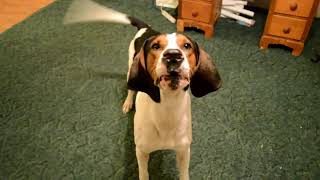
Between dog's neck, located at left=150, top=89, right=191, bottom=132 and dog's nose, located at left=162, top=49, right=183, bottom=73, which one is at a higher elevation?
dog's nose, located at left=162, top=49, right=183, bottom=73

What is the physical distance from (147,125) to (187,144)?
178 mm

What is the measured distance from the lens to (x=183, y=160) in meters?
1.33

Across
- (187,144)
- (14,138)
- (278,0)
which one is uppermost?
(278,0)

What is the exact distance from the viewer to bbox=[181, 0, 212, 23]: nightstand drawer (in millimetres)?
2318

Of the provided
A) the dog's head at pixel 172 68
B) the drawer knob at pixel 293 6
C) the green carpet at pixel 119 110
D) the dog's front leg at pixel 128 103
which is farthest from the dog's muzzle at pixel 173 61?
the drawer knob at pixel 293 6

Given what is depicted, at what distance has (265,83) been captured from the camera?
6.64 ft

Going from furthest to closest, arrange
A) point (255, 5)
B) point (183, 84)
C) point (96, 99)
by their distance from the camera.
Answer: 1. point (255, 5)
2. point (96, 99)
3. point (183, 84)

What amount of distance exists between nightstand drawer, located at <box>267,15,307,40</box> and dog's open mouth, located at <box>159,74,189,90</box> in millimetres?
1428

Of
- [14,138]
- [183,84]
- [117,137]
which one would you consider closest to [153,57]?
[183,84]

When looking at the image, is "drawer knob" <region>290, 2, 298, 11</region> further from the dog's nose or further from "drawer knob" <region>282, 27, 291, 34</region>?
the dog's nose

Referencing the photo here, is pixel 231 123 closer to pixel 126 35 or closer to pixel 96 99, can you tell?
pixel 96 99

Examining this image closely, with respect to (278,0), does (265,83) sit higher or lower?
lower

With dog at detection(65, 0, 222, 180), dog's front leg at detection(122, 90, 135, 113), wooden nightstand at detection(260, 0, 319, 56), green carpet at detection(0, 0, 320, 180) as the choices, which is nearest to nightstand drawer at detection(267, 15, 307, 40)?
wooden nightstand at detection(260, 0, 319, 56)

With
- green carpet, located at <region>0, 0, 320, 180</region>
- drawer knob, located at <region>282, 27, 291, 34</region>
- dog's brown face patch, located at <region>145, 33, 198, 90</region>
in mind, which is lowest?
green carpet, located at <region>0, 0, 320, 180</region>
